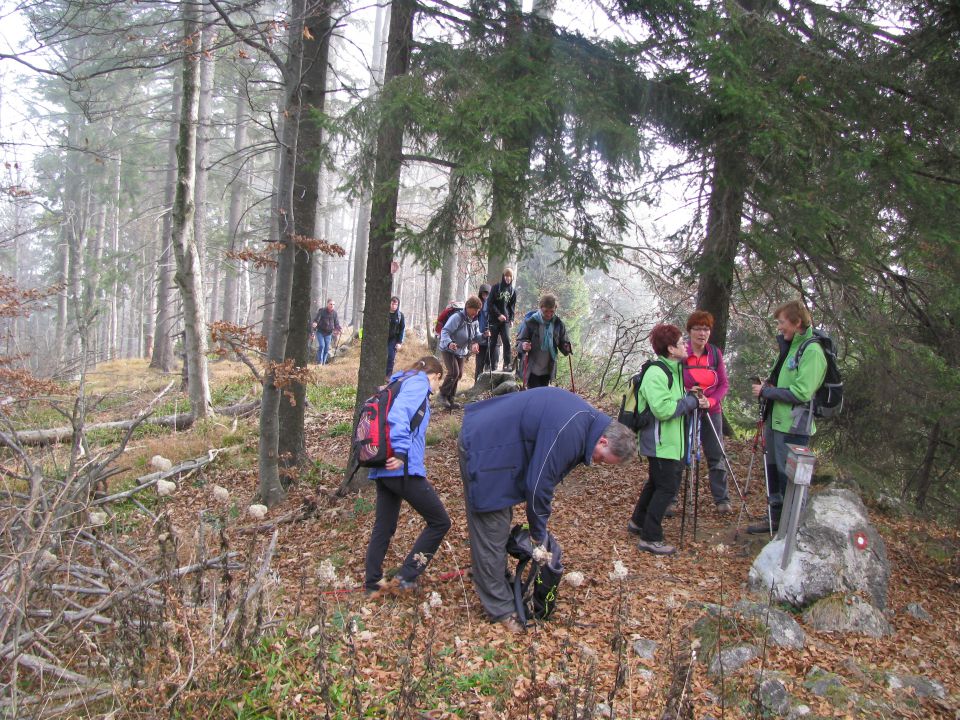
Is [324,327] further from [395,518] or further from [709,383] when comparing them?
[395,518]

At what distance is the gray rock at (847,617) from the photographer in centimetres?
432

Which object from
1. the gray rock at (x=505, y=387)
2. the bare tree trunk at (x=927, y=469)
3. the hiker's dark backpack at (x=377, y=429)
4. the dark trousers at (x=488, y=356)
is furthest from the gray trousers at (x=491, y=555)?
the dark trousers at (x=488, y=356)

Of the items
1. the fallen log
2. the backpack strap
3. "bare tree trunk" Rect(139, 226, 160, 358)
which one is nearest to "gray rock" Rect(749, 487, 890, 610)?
the backpack strap

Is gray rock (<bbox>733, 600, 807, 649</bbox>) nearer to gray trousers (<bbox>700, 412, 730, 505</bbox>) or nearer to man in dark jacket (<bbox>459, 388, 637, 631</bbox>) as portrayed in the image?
man in dark jacket (<bbox>459, 388, 637, 631</bbox>)

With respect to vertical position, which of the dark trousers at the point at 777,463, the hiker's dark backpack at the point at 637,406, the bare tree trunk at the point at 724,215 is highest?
the bare tree trunk at the point at 724,215

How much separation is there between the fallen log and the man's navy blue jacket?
7.23 m

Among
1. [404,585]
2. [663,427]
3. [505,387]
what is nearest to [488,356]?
[505,387]

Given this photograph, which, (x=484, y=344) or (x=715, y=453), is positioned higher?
(x=484, y=344)

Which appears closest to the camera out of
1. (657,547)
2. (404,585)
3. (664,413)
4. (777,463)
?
(404,585)

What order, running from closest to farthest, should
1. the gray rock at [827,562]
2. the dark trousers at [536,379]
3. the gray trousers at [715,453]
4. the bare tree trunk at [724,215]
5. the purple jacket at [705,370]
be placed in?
the gray rock at [827,562] → the purple jacket at [705,370] → the gray trousers at [715,453] → the bare tree trunk at [724,215] → the dark trousers at [536,379]

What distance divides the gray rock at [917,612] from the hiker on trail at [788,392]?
1102mm

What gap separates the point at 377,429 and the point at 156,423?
8042mm

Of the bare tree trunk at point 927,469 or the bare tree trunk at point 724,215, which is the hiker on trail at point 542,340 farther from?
the bare tree trunk at point 927,469

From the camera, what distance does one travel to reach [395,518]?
15.1 ft
